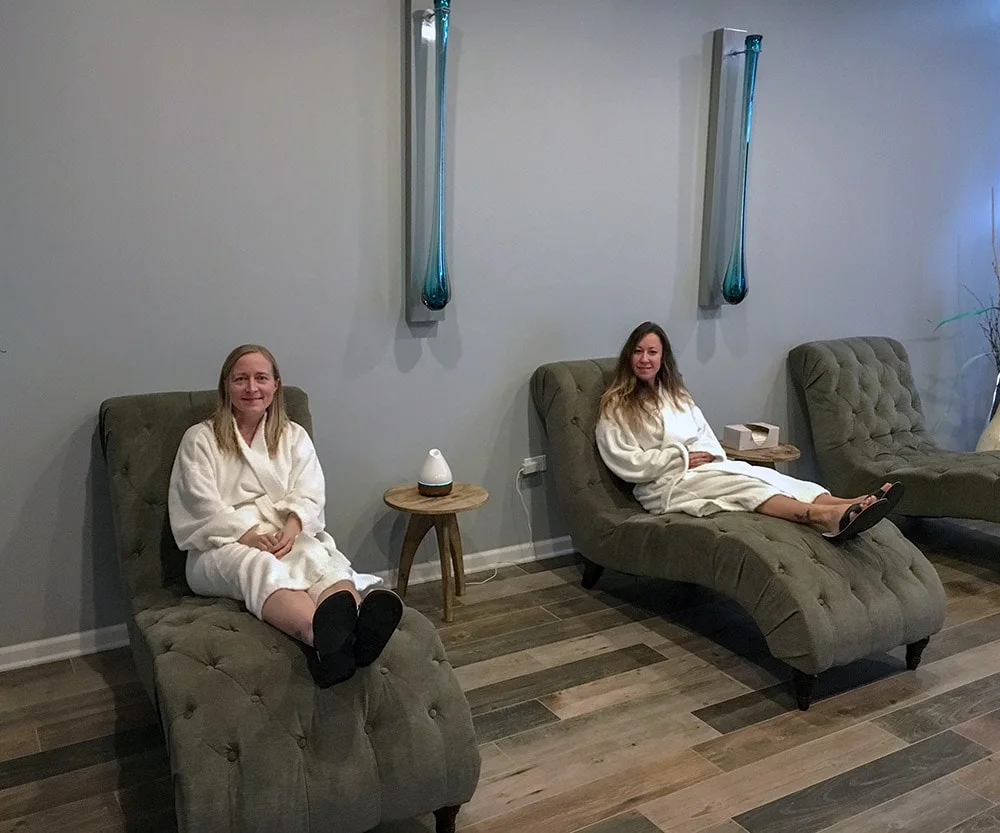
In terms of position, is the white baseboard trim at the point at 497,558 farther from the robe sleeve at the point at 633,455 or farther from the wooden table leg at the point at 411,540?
the robe sleeve at the point at 633,455

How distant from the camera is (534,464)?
4.00 metres

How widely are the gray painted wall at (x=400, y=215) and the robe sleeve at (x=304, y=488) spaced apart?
49 cm

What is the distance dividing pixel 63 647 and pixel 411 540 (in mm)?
1235

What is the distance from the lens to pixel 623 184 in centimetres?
398

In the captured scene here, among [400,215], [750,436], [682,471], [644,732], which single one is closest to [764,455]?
[750,436]

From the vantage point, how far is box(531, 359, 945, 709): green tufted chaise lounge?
9.30 ft

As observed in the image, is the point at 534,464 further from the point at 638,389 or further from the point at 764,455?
the point at 764,455

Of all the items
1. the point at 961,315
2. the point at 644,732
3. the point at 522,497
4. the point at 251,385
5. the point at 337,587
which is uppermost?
the point at 961,315

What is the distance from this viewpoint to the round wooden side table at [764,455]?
160 inches

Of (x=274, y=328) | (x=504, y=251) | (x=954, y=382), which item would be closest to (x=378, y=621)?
(x=274, y=328)

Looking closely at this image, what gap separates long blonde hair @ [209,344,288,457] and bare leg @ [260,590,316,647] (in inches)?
24.3

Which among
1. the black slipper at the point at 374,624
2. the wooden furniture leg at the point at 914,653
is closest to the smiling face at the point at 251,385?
the black slipper at the point at 374,624

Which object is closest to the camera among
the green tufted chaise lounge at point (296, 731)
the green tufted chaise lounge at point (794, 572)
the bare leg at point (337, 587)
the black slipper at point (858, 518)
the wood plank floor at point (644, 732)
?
the green tufted chaise lounge at point (296, 731)

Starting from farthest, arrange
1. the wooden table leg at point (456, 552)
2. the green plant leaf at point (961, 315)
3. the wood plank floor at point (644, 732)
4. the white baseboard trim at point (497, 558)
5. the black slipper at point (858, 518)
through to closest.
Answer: the green plant leaf at point (961, 315) → the white baseboard trim at point (497, 558) → the wooden table leg at point (456, 552) → the black slipper at point (858, 518) → the wood plank floor at point (644, 732)
